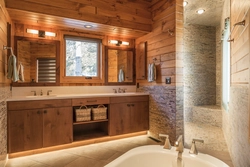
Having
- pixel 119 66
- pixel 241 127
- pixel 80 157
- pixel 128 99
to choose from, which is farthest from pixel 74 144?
pixel 241 127

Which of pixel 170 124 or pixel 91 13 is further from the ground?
pixel 91 13

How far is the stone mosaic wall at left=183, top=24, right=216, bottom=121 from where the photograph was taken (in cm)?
472

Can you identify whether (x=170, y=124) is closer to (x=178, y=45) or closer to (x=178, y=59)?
(x=178, y=59)

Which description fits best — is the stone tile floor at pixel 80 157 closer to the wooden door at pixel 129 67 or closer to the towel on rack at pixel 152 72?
the towel on rack at pixel 152 72

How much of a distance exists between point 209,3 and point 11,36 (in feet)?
13.4

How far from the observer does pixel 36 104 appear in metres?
2.58

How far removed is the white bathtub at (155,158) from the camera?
1508 mm

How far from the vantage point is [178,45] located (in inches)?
115

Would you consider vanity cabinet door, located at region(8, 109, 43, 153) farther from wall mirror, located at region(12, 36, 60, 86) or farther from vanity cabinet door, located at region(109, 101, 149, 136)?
vanity cabinet door, located at region(109, 101, 149, 136)

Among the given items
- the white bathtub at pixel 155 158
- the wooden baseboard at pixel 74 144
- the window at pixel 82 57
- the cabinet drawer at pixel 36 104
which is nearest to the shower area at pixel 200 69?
the wooden baseboard at pixel 74 144

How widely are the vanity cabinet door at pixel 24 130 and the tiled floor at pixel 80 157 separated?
0.19 metres

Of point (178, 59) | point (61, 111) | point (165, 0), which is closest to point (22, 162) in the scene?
point (61, 111)

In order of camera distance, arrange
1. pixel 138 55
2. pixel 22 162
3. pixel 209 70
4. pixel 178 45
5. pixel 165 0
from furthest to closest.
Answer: pixel 209 70, pixel 138 55, pixel 165 0, pixel 178 45, pixel 22 162

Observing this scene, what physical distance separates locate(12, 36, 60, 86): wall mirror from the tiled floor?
1336mm
